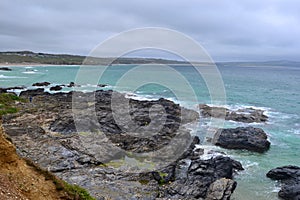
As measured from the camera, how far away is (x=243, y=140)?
33.9 m

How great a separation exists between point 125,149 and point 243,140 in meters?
13.6

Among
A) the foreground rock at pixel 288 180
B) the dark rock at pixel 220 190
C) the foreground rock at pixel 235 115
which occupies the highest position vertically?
the foreground rock at pixel 235 115

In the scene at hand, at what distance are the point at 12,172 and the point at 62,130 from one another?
21.4m

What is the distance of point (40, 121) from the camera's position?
119 feet

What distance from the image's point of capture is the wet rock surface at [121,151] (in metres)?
21.1

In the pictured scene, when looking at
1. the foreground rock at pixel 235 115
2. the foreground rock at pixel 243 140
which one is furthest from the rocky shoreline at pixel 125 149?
the foreground rock at pixel 235 115

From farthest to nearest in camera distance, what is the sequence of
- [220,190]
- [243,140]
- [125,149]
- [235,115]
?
1. [235,115]
2. [243,140]
3. [125,149]
4. [220,190]

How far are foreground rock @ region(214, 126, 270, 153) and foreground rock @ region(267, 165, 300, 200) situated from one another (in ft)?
24.3

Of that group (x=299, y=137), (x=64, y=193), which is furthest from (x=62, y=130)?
(x=299, y=137)

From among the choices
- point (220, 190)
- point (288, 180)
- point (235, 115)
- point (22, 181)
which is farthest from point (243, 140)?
point (22, 181)

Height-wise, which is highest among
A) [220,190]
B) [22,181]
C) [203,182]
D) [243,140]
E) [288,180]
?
[22,181]

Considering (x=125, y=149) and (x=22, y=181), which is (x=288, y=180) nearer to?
(x=125, y=149)

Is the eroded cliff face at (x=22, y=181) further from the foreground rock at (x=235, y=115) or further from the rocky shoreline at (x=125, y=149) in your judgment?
the foreground rock at (x=235, y=115)

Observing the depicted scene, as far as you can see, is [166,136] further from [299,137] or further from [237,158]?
[299,137]
